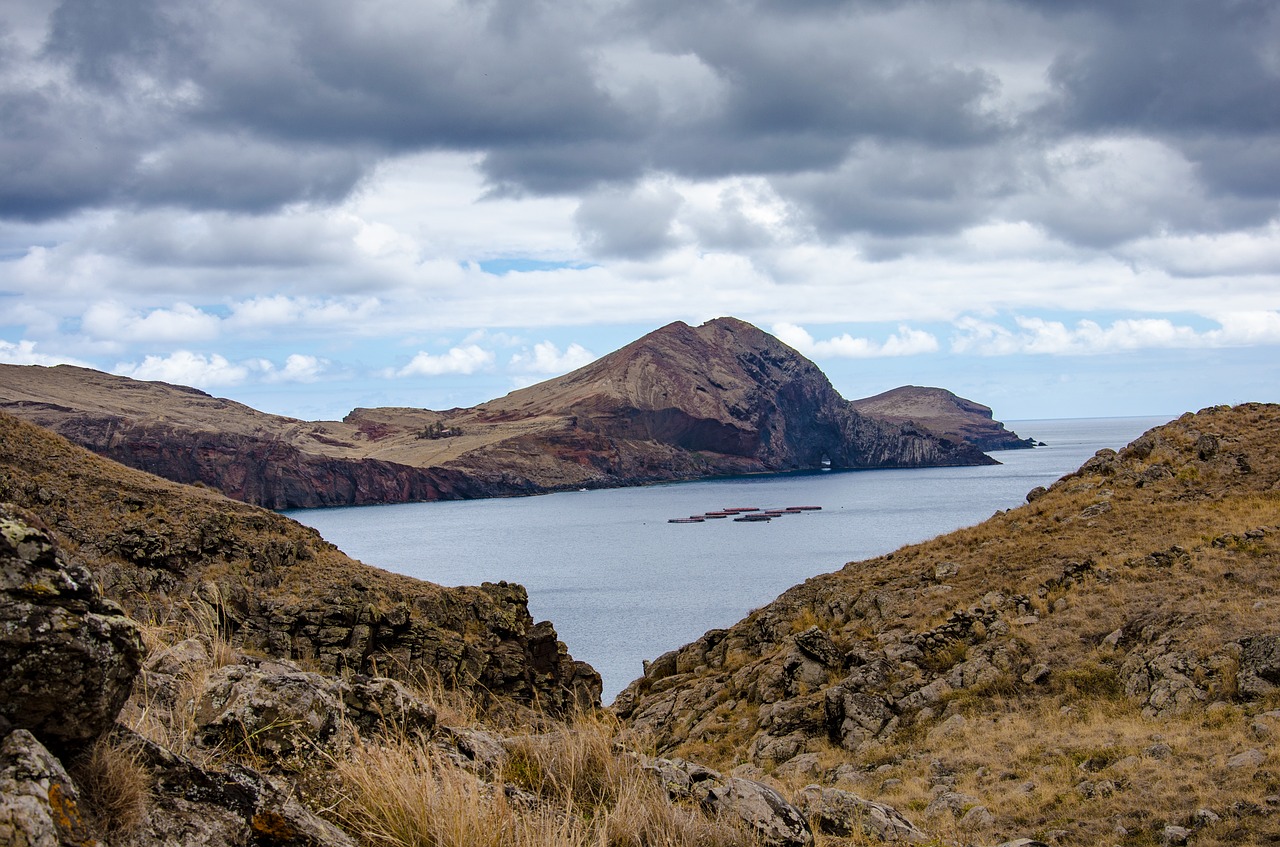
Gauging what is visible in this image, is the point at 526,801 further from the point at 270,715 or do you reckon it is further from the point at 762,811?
the point at 762,811

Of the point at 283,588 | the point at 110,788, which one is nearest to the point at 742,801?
the point at 110,788

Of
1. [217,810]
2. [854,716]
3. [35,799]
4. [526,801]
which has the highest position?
[35,799]

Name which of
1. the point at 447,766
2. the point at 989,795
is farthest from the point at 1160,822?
the point at 447,766

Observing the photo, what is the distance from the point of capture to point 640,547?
114 metres

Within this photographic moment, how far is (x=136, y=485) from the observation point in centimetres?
3784

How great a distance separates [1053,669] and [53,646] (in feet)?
65.9

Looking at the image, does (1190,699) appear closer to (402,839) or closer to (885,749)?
(885,749)

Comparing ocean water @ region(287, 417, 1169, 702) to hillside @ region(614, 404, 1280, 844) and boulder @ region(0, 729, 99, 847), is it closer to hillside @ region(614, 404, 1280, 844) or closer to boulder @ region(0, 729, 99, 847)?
hillside @ region(614, 404, 1280, 844)

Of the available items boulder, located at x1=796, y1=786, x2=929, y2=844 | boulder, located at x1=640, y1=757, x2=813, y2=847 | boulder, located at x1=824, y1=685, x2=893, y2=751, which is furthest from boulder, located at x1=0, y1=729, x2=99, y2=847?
boulder, located at x1=824, y1=685, x2=893, y2=751

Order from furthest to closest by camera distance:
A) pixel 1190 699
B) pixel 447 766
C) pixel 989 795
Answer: pixel 1190 699, pixel 989 795, pixel 447 766

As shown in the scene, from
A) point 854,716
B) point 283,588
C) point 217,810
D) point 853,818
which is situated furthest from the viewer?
point 283,588

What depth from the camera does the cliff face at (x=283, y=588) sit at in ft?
96.2

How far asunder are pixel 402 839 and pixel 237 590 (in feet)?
91.8

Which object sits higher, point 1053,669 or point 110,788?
point 110,788
